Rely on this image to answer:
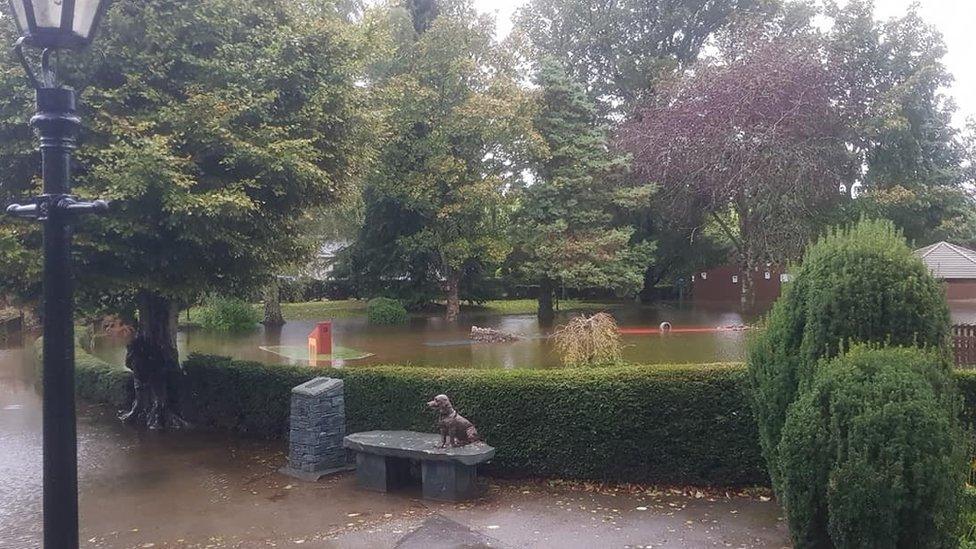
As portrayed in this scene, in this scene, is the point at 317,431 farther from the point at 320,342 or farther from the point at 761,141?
the point at 761,141

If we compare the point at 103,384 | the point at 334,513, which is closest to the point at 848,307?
the point at 334,513

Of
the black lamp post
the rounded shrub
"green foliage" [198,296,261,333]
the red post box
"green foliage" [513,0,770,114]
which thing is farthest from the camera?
"green foliage" [513,0,770,114]

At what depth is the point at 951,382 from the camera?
14.4ft

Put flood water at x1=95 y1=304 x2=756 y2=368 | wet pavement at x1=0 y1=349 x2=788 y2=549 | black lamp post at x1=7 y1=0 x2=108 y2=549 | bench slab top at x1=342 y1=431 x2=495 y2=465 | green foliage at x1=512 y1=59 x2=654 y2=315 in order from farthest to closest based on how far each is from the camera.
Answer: green foliage at x1=512 y1=59 x2=654 y2=315, flood water at x1=95 y1=304 x2=756 y2=368, bench slab top at x1=342 y1=431 x2=495 y2=465, wet pavement at x1=0 y1=349 x2=788 y2=549, black lamp post at x1=7 y1=0 x2=108 y2=549

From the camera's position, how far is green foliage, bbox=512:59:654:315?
1057 inches

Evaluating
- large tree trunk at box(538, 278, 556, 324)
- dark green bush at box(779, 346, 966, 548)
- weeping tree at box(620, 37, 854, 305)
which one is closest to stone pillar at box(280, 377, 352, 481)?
dark green bush at box(779, 346, 966, 548)

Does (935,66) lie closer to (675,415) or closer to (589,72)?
(589,72)

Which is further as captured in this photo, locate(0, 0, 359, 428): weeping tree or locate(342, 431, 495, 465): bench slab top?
locate(0, 0, 359, 428): weeping tree

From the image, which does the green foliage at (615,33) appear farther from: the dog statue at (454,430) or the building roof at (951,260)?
the dog statue at (454,430)

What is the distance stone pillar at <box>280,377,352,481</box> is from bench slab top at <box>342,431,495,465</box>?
1.46 ft

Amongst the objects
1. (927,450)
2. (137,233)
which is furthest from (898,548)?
(137,233)

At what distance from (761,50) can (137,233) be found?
22.3 m

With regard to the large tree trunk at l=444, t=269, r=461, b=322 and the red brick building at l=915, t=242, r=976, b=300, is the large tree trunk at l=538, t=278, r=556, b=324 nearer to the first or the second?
the large tree trunk at l=444, t=269, r=461, b=322

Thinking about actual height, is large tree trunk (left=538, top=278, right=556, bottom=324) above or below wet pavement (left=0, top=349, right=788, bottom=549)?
above
